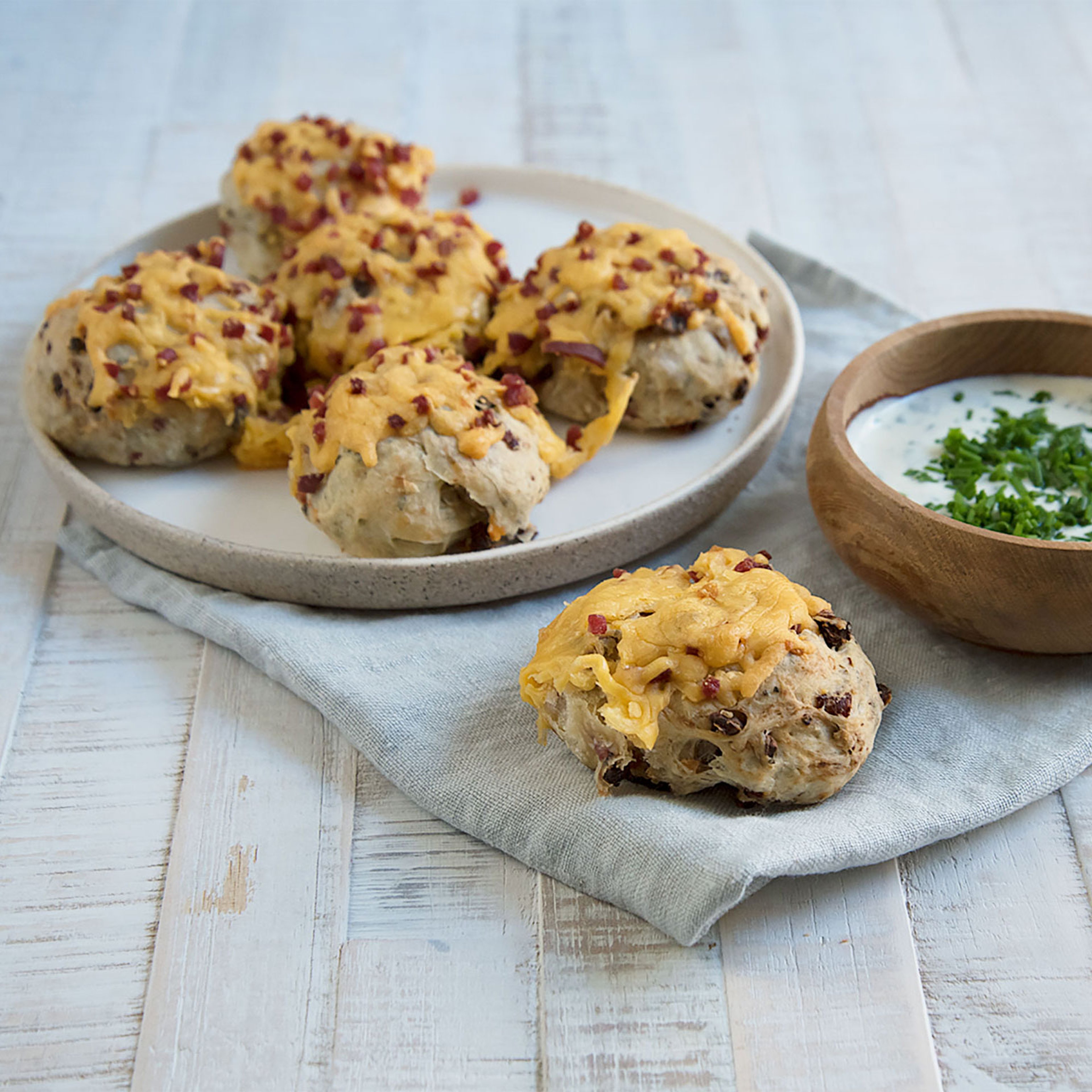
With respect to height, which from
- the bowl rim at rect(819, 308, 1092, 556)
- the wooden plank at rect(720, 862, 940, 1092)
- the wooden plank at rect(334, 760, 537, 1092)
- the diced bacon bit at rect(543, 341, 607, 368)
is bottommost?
the wooden plank at rect(334, 760, 537, 1092)

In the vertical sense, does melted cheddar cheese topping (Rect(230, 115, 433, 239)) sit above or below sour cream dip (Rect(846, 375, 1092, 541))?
above

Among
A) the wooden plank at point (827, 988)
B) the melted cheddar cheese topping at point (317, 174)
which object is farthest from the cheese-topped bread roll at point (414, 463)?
the wooden plank at point (827, 988)

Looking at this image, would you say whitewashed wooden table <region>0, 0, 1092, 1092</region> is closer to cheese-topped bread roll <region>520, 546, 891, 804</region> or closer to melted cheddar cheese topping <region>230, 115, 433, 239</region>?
cheese-topped bread roll <region>520, 546, 891, 804</region>

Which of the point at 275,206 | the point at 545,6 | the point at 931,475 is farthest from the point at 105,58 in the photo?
the point at 931,475

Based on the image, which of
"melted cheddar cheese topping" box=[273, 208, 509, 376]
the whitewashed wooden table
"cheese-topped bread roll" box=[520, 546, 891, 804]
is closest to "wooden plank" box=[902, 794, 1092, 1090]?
the whitewashed wooden table

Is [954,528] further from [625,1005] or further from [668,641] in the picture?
[625,1005]

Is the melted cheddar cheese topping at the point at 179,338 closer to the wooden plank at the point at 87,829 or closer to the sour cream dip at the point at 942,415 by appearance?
the wooden plank at the point at 87,829

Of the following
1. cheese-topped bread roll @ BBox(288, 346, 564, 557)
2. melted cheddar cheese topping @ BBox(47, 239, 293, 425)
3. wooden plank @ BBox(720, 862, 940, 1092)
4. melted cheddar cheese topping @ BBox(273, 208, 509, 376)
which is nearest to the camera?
wooden plank @ BBox(720, 862, 940, 1092)
